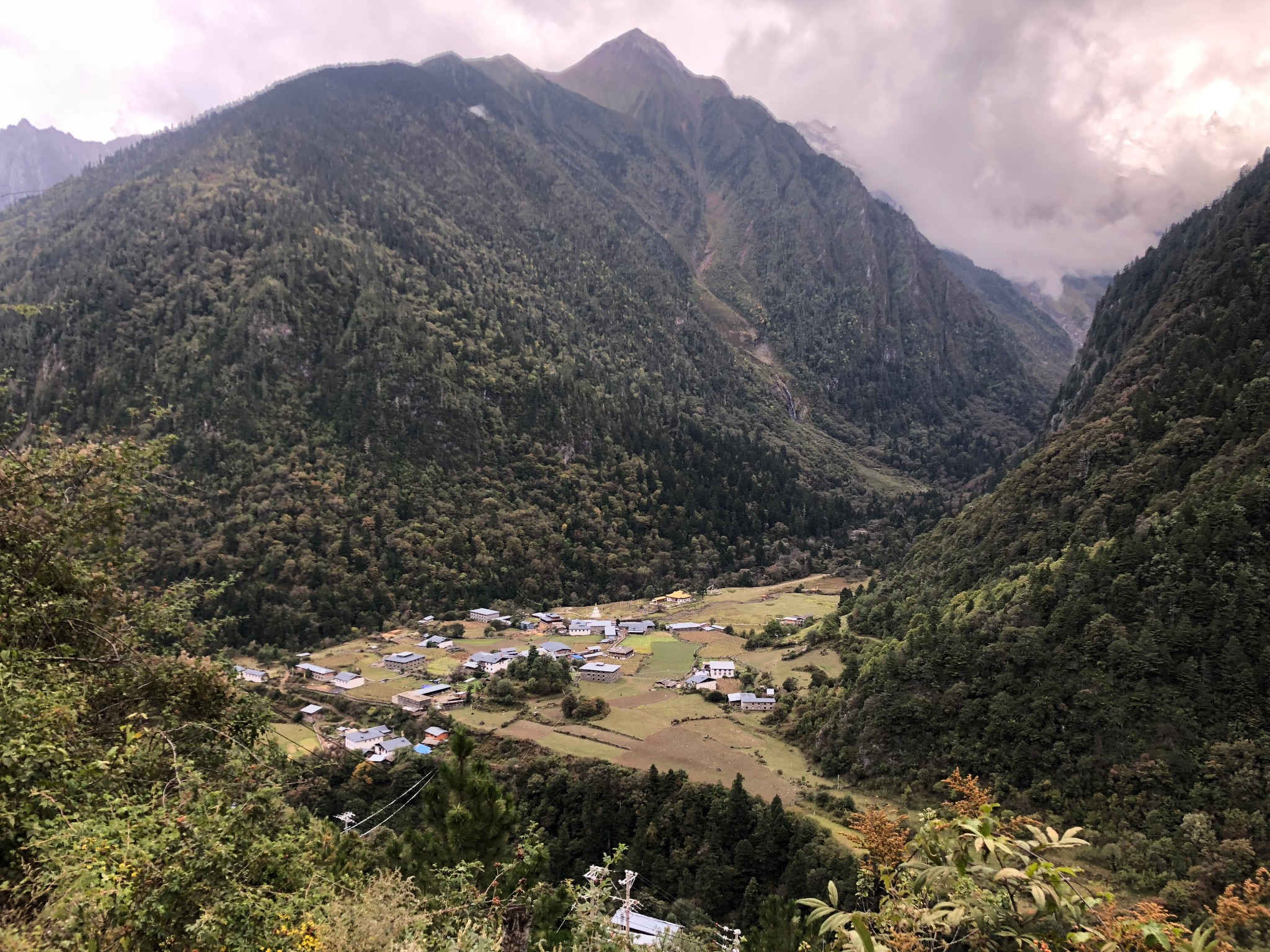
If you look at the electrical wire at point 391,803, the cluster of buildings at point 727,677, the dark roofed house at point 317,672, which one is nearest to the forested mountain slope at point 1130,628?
the cluster of buildings at point 727,677

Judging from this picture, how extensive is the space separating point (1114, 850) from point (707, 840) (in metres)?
20.8

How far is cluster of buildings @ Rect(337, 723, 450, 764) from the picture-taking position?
166 feet

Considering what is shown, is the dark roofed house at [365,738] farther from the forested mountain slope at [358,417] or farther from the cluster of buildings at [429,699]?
the forested mountain slope at [358,417]

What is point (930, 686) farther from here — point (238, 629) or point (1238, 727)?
point (238, 629)

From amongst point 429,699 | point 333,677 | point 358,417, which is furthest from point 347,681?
point 358,417

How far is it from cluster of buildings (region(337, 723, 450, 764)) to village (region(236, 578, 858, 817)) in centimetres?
10

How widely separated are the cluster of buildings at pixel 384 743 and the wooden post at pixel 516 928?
135ft

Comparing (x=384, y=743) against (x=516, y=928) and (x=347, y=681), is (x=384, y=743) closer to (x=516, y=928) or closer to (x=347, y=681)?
(x=347, y=681)

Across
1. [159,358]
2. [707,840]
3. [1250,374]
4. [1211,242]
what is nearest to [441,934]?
[707,840]

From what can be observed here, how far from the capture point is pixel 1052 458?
5947cm

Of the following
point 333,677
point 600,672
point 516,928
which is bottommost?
point 333,677

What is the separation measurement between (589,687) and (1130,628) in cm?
4487

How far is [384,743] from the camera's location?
171 ft

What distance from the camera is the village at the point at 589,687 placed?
50156 mm
